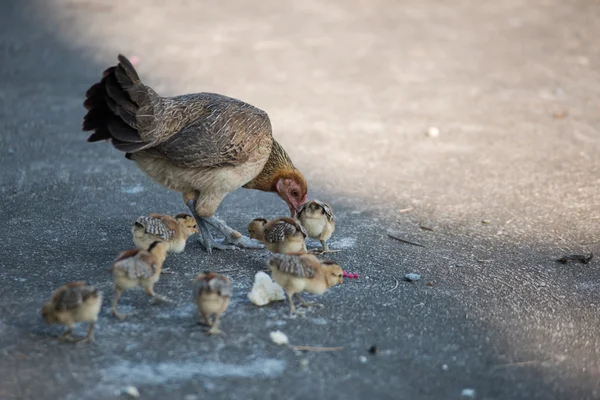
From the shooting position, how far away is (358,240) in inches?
227

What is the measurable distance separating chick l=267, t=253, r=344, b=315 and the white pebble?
0.31 meters

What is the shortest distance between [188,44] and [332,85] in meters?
2.28

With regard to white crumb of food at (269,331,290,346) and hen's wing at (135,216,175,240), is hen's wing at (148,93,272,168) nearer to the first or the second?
hen's wing at (135,216,175,240)

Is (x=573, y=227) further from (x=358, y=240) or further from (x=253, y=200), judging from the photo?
(x=253, y=200)

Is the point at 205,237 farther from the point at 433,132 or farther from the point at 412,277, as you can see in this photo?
the point at 433,132

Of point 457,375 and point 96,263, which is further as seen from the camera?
point 96,263

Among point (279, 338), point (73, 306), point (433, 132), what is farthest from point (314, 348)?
point (433, 132)

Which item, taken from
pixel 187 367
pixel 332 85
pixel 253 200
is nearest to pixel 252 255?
pixel 253 200

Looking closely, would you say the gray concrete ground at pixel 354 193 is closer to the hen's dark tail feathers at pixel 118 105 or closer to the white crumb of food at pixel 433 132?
the white crumb of food at pixel 433 132

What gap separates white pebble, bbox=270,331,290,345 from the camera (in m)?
4.13

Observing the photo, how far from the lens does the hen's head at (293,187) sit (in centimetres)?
589

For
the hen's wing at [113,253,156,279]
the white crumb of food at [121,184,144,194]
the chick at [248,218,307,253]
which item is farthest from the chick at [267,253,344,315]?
the white crumb of food at [121,184,144,194]

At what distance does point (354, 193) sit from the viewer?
22.0 feet

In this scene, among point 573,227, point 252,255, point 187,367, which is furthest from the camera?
point 573,227
